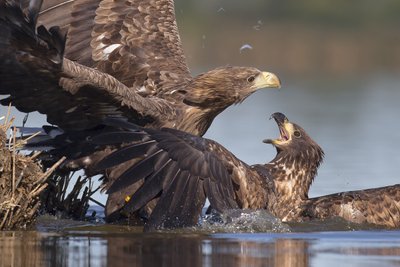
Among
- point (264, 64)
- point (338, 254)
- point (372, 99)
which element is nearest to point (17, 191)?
point (338, 254)

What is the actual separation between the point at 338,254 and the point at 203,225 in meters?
1.61

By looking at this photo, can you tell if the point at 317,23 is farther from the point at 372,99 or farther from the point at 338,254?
the point at 338,254

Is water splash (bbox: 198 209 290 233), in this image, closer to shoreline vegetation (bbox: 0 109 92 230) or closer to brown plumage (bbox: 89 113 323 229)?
brown plumage (bbox: 89 113 323 229)

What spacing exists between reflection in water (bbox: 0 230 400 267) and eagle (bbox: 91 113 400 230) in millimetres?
239

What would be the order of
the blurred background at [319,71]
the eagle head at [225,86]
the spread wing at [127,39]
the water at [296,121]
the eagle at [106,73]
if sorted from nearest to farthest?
1. the water at [296,121]
2. the eagle at [106,73]
3. the eagle head at [225,86]
4. the spread wing at [127,39]
5. the blurred background at [319,71]

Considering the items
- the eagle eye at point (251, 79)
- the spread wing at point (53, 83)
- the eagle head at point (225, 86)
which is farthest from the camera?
the eagle eye at point (251, 79)

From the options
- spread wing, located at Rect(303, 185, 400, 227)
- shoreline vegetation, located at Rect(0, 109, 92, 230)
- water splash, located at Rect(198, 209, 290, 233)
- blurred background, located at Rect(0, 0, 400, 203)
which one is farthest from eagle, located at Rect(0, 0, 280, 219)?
blurred background, located at Rect(0, 0, 400, 203)

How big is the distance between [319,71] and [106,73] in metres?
18.8

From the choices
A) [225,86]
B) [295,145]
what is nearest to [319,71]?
[295,145]

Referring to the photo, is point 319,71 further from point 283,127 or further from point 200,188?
point 200,188

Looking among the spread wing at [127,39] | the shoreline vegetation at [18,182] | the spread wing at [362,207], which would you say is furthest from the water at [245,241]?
the spread wing at [127,39]

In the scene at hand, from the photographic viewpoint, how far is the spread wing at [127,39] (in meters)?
13.5

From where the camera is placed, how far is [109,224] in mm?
12172

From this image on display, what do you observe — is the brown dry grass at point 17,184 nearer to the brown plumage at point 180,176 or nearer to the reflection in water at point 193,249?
the reflection in water at point 193,249
